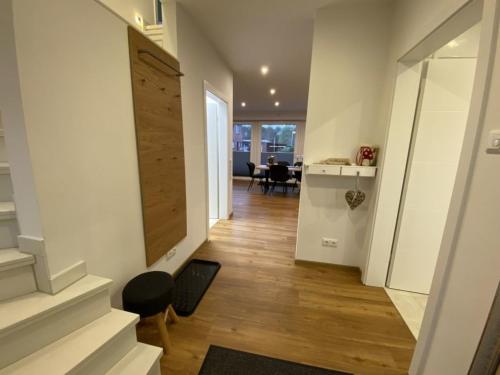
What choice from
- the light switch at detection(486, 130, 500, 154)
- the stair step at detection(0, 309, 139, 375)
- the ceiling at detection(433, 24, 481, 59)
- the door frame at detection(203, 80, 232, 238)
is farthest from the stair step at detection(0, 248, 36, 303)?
the ceiling at detection(433, 24, 481, 59)

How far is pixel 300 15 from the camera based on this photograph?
227 cm

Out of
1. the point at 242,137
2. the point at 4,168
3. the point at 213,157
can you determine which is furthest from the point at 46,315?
the point at 242,137

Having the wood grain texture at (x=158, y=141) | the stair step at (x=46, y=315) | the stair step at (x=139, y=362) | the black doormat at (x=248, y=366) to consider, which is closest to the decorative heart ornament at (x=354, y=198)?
the black doormat at (x=248, y=366)

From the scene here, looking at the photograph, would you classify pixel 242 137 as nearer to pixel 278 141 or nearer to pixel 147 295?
pixel 278 141

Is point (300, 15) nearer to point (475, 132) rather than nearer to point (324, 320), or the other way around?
point (475, 132)

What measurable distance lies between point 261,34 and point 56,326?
3312 millimetres

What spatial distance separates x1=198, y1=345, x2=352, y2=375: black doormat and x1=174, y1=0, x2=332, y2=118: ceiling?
3117 mm

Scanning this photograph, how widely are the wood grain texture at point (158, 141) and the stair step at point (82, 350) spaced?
68cm

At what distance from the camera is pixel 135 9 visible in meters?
2.36

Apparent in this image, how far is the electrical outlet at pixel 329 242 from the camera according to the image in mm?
2535

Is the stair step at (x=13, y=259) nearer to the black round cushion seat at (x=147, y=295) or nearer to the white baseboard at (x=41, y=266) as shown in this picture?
the white baseboard at (x=41, y=266)

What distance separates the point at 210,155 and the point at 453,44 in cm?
333

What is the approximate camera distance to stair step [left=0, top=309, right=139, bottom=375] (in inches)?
34.9

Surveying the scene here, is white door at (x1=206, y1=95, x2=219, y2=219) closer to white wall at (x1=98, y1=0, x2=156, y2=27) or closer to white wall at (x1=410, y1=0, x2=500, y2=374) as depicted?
white wall at (x1=98, y1=0, x2=156, y2=27)
